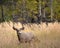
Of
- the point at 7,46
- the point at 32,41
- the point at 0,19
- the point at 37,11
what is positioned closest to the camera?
the point at 7,46

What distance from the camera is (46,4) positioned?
30859 millimetres

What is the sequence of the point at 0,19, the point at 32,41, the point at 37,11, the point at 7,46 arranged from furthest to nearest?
the point at 37,11
the point at 0,19
the point at 32,41
the point at 7,46

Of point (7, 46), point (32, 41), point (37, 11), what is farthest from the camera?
point (37, 11)

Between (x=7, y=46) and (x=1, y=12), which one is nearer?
(x=7, y=46)

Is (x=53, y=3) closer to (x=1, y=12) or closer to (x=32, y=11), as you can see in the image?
(x=32, y=11)

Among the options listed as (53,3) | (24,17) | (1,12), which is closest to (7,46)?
(24,17)

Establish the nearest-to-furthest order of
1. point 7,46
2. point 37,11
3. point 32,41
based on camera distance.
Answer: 1. point 7,46
2. point 32,41
3. point 37,11

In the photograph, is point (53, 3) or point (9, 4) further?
point (53, 3)

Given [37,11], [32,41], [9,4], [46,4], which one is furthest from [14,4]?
[32,41]

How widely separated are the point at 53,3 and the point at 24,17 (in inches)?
210

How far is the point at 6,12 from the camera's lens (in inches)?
1071

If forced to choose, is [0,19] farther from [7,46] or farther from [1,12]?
[7,46]

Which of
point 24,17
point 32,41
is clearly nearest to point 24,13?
point 24,17

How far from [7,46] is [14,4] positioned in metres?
18.6
